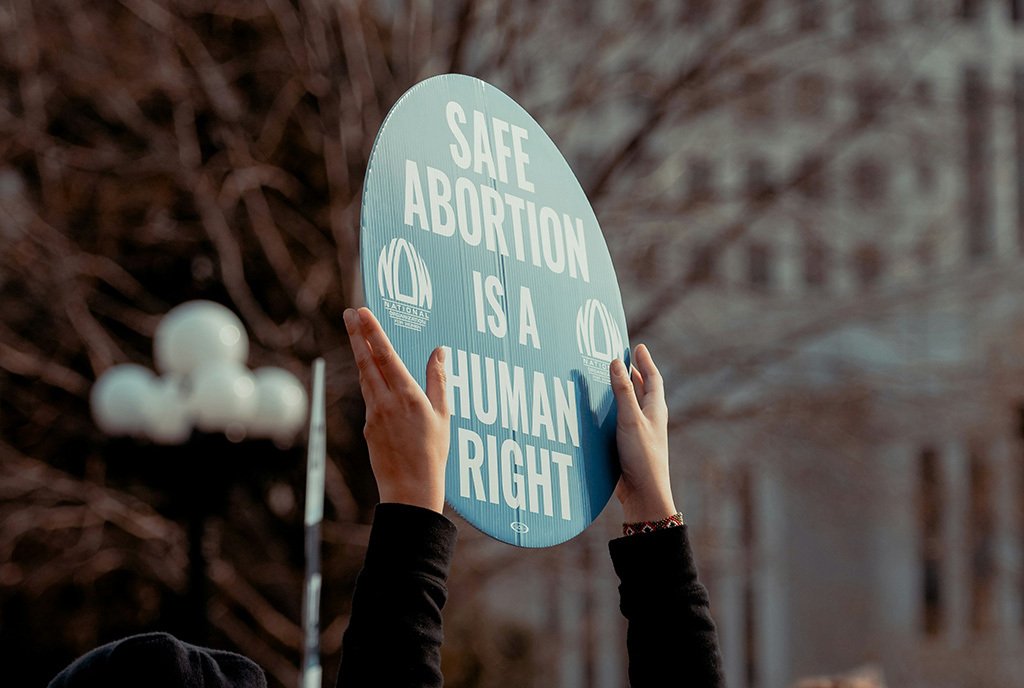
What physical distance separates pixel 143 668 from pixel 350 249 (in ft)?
30.0

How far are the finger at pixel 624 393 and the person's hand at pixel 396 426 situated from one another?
50 cm

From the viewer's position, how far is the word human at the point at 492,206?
8.05ft

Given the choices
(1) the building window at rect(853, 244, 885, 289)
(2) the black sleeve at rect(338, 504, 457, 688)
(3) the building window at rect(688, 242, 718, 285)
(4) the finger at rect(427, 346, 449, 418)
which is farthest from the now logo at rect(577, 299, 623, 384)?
(1) the building window at rect(853, 244, 885, 289)

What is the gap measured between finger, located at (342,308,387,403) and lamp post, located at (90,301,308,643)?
6524 millimetres

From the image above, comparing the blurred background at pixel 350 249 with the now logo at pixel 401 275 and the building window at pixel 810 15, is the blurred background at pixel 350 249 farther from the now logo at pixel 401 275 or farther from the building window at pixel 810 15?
the now logo at pixel 401 275

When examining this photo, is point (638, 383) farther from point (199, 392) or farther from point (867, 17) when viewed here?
point (867, 17)

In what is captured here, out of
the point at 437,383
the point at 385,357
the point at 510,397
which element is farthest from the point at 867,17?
the point at 385,357

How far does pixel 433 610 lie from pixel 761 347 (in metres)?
10.8

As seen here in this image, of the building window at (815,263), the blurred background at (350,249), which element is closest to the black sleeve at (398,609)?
the blurred background at (350,249)

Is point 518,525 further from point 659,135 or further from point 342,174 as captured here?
point 659,135

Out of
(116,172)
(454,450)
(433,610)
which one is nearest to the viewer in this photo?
(433,610)

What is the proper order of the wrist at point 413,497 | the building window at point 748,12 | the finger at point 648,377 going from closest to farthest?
the wrist at point 413,497, the finger at point 648,377, the building window at point 748,12

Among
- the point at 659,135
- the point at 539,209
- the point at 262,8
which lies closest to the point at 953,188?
the point at 659,135

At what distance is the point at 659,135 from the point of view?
1404 centimetres
